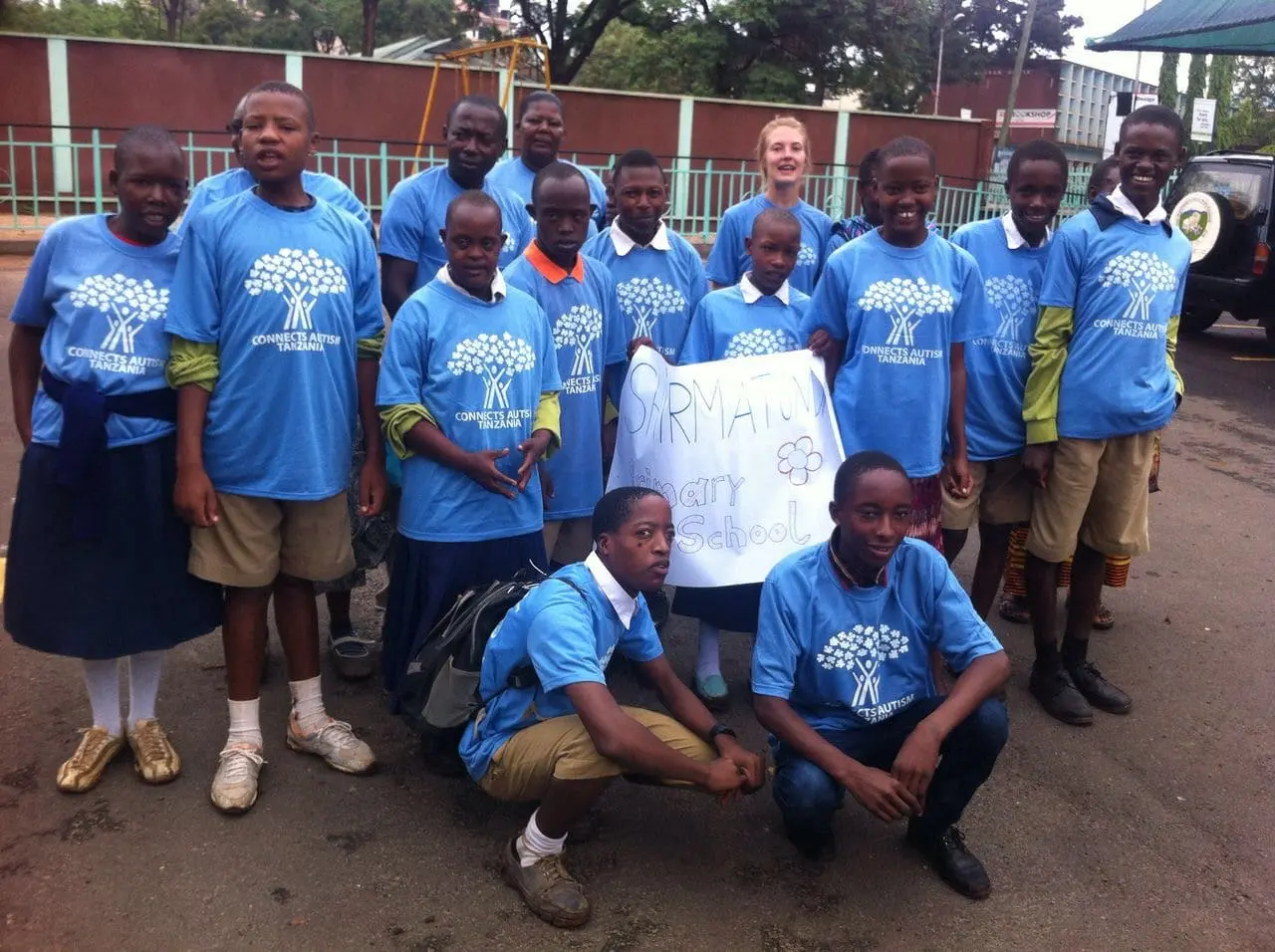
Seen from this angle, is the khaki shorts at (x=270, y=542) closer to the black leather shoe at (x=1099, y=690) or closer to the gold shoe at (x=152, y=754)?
the gold shoe at (x=152, y=754)

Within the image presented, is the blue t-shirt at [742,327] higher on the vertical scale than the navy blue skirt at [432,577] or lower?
higher

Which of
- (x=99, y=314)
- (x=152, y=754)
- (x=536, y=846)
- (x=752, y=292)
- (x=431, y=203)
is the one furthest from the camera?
(x=431, y=203)

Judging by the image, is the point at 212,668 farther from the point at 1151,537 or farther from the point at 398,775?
→ the point at 1151,537

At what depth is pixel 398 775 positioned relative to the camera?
3.54 metres

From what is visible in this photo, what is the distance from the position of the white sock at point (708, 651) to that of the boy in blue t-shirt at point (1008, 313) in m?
0.98

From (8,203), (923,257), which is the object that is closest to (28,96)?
(8,203)

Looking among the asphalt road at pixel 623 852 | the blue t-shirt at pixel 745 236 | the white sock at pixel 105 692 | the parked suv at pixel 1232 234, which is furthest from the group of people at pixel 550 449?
the parked suv at pixel 1232 234

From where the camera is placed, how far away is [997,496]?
173 inches

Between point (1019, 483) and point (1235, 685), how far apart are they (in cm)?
120

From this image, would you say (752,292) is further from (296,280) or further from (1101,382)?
(296,280)

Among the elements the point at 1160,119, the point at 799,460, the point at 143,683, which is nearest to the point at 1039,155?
the point at 1160,119

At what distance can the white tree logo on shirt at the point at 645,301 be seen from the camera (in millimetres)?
4199

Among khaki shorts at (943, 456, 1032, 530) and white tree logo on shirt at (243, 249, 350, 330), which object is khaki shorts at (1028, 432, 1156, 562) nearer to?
khaki shorts at (943, 456, 1032, 530)

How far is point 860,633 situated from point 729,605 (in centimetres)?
105
